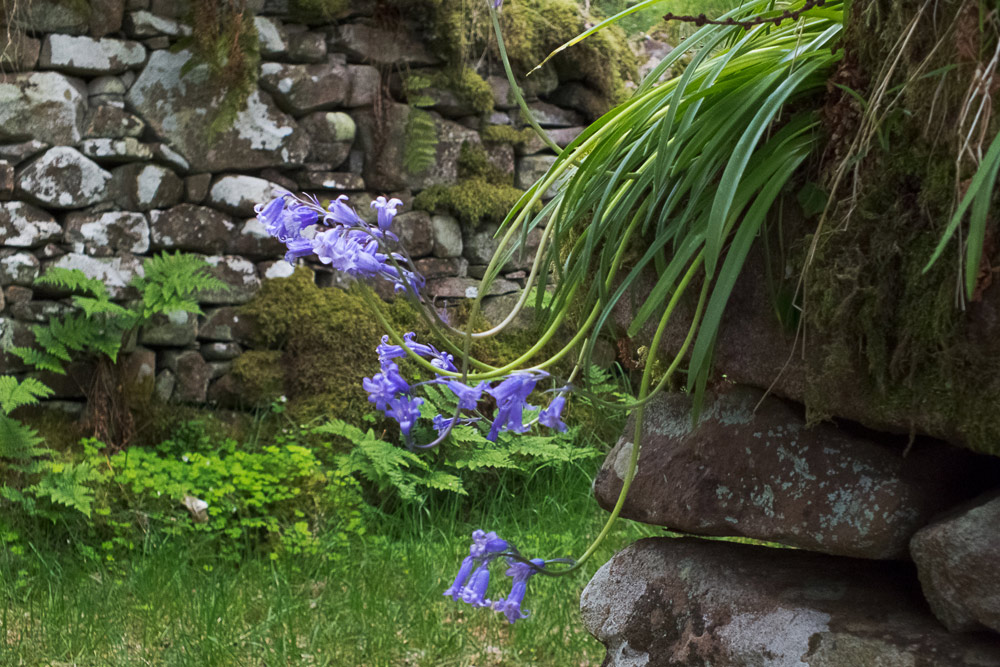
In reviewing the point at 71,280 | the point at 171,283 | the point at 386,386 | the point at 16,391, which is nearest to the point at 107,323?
the point at 71,280

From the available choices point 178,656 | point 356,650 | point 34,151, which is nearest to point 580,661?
point 356,650

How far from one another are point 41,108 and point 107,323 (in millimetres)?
1028

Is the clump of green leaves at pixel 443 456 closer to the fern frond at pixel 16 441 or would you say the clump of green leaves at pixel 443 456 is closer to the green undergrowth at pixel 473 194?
the green undergrowth at pixel 473 194

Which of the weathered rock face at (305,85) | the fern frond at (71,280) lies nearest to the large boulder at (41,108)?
the fern frond at (71,280)

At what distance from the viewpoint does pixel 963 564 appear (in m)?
1.14

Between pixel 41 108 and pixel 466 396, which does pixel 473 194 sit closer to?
pixel 41 108

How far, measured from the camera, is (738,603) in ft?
4.83

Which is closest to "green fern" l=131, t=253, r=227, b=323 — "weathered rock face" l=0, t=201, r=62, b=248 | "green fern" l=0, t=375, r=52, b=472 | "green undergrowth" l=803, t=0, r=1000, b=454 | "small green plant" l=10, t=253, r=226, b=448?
"small green plant" l=10, t=253, r=226, b=448

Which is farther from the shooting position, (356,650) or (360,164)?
(360,164)

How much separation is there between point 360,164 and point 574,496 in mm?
2056

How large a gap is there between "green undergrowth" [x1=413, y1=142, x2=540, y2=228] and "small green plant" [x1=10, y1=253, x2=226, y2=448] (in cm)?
125

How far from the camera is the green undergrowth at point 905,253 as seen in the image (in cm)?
106

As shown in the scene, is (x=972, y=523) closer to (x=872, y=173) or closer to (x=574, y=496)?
(x=872, y=173)

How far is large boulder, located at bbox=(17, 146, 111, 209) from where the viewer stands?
13.0ft
